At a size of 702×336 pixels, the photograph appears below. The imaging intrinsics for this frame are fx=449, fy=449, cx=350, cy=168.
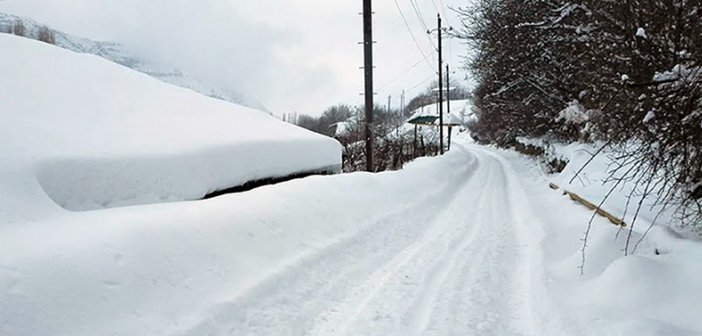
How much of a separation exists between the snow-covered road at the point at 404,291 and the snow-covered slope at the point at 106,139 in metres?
2.00

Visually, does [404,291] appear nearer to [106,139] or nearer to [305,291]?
[305,291]

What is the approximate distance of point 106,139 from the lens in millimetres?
5262

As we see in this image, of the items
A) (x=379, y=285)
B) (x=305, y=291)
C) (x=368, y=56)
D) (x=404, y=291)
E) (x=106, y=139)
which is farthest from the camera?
(x=368, y=56)

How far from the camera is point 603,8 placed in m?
5.87

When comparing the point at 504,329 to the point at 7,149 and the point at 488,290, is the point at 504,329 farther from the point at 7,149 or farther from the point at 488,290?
the point at 7,149

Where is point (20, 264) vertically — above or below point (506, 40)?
below

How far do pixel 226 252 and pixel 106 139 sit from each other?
7.30ft

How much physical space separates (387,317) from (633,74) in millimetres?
3838

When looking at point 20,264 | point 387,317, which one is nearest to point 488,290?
point 387,317

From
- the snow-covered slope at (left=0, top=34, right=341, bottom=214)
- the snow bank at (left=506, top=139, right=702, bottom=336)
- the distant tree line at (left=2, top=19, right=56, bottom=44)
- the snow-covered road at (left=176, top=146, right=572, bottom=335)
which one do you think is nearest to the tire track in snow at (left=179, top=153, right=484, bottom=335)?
the snow-covered road at (left=176, top=146, right=572, bottom=335)

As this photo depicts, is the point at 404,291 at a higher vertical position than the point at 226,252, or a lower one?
lower

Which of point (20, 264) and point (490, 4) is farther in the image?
point (490, 4)

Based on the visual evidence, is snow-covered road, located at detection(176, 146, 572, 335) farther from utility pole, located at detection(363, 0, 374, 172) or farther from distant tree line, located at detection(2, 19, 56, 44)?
distant tree line, located at detection(2, 19, 56, 44)

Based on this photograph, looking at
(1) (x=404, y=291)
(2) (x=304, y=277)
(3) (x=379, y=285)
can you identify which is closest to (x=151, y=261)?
(2) (x=304, y=277)
